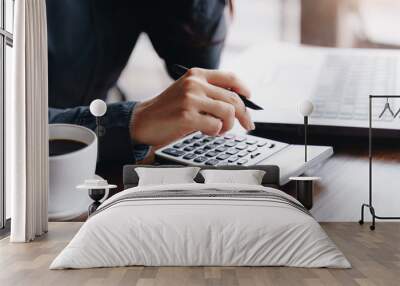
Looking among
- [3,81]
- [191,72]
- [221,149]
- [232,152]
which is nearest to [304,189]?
[232,152]

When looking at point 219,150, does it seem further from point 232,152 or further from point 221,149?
point 232,152

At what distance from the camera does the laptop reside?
240 inches

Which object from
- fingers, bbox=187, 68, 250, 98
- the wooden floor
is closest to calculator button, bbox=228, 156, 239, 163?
fingers, bbox=187, 68, 250, 98

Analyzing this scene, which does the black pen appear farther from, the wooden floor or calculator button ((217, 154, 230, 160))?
the wooden floor

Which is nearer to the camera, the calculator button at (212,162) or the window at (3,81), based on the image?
the window at (3,81)

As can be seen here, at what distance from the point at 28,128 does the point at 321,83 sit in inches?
121

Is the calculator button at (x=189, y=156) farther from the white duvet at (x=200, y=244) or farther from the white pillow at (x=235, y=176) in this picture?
the white duvet at (x=200, y=244)

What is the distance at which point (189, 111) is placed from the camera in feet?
19.6

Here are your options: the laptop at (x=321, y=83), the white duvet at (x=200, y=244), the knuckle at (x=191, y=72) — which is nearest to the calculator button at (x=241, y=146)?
the laptop at (x=321, y=83)

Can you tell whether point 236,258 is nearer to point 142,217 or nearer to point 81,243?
point 142,217

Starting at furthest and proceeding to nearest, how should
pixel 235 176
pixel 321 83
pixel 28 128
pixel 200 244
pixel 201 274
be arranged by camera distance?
pixel 321 83
pixel 235 176
pixel 28 128
pixel 200 244
pixel 201 274

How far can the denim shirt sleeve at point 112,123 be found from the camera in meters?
6.07

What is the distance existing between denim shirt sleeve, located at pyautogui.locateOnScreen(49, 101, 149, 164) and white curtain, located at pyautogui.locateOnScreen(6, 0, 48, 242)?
69 cm

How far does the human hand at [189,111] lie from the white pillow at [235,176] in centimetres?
52
